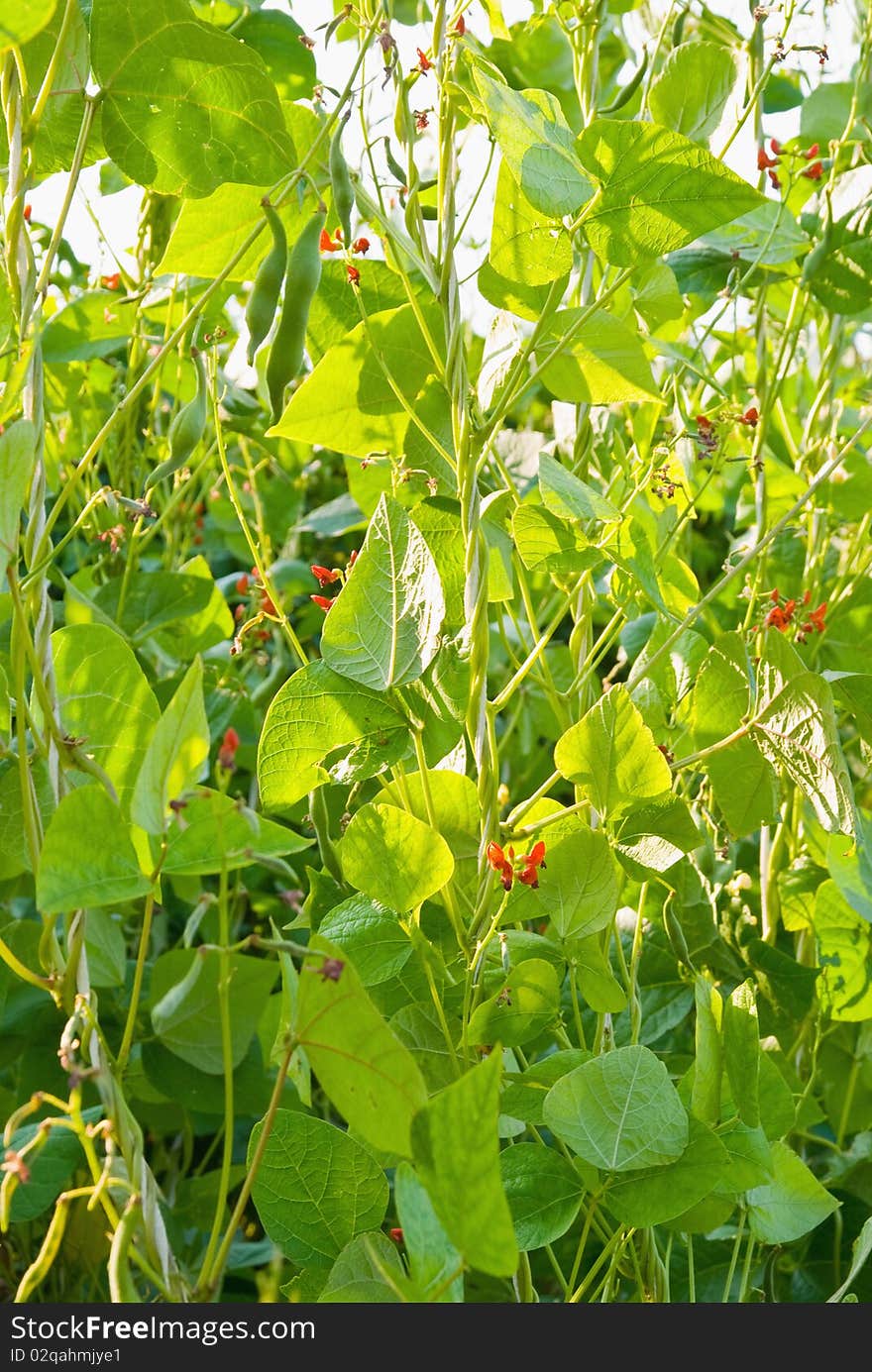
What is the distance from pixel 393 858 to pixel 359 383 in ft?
0.74

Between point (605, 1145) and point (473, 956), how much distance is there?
87 mm

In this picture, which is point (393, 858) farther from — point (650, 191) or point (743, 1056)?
point (650, 191)

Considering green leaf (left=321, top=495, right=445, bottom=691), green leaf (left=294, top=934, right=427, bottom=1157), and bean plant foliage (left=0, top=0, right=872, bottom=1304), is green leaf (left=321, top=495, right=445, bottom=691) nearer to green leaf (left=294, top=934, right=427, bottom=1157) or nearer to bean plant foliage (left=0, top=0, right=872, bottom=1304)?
bean plant foliage (left=0, top=0, right=872, bottom=1304)

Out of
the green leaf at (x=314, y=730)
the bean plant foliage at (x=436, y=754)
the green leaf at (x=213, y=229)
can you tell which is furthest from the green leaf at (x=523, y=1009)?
the green leaf at (x=213, y=229)

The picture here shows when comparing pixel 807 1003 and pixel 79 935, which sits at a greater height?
pixel 79 935

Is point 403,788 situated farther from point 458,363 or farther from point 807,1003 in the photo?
point 807,1003

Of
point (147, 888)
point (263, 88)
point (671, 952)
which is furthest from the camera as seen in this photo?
point (671, 952)

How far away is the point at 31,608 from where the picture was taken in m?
0.45

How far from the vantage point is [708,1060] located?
19.9 inches

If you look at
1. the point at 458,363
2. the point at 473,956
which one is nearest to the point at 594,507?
the point at 458,363

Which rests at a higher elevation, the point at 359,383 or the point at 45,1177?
the point at 359,383

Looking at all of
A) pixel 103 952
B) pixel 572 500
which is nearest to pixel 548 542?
pixel 572 500

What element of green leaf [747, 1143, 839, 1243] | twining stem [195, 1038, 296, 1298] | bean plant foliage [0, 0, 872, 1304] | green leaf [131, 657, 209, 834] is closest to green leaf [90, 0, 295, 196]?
bean plant foliage [0, 0, 872, 1304]

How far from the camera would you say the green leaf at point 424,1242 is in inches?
15.6
